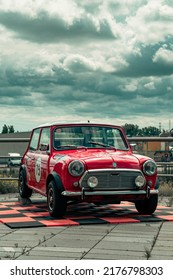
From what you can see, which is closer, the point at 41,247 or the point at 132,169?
the point at 41,247

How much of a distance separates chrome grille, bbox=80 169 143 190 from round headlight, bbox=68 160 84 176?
0.30ft

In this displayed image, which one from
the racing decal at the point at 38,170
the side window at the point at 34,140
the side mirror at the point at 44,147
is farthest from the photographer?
the side window at the point at 34,140

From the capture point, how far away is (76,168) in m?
8.55

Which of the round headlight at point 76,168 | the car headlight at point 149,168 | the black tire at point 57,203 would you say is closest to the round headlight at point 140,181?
the car headlight at point 149,168

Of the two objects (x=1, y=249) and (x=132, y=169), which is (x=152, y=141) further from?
(x=1, y=249)

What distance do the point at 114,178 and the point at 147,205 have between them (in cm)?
92

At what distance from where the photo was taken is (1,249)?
20.1 ft

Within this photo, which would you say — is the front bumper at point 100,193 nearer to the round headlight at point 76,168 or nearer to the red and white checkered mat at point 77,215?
the round headlight at point 76,168

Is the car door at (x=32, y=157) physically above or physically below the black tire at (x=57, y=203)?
above

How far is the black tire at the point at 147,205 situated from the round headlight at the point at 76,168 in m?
1.28

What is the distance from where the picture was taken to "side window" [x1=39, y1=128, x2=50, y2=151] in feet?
32.5

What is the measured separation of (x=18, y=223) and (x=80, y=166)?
4.23ft

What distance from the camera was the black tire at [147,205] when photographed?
905cm
